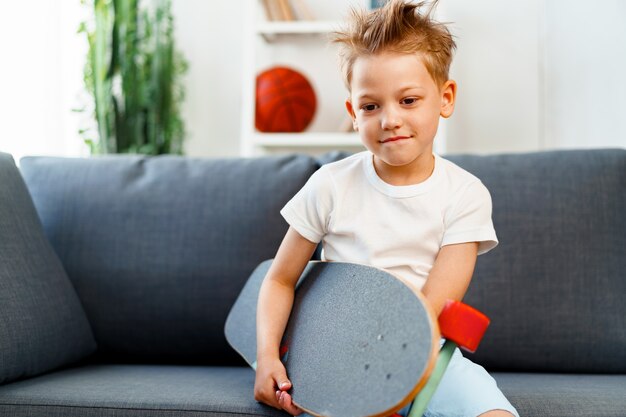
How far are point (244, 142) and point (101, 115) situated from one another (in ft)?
1.75

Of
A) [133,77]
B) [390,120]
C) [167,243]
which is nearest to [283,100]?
[133,77]

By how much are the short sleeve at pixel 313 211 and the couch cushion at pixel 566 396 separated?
0.43m

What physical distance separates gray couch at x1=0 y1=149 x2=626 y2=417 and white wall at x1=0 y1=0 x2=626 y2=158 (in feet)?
2.58

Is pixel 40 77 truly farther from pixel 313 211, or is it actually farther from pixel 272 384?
pixel 272 384

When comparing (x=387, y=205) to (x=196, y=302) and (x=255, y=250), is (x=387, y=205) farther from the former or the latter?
(x=196, y=302)

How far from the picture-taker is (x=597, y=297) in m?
1.58

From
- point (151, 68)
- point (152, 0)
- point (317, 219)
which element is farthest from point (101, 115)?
point (317, 219)

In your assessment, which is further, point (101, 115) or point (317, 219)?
point (101, 115)

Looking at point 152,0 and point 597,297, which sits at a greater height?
point 152,0

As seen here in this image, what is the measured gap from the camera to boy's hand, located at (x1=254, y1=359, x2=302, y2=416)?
46.5 inches

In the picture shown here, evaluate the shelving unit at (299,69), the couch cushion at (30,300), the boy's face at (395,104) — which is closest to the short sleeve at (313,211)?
the boy's face at (395,104)

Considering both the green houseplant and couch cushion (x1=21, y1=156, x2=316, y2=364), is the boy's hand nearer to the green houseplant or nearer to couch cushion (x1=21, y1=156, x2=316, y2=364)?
couch cushion (x1=21, y1=156, x2=316, y2=364)

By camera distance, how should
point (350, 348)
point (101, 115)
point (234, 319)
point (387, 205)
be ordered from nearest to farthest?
1. point (350, 348)
2. point (387, 205)
3. point (234, 319)
4. point (101, 115)

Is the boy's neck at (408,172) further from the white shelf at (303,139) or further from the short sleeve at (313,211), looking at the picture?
the white shelf at (303,139)
